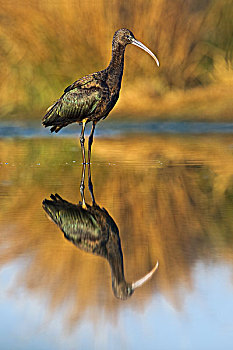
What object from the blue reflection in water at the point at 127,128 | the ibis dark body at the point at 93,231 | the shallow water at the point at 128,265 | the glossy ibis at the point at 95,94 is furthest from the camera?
the blue reflection in water at the point at 127,128

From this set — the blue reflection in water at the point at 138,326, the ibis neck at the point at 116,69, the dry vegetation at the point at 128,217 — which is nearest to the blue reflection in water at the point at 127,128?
the dry vegetation at the point at 128,217

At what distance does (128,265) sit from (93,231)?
83 centimetres

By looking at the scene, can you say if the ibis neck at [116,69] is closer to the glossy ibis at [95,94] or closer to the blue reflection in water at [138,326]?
the glossy ibis at [95,94]

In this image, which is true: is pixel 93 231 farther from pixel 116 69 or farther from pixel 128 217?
pixel 116 69

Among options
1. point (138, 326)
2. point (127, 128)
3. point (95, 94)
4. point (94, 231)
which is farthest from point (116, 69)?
point (127, 128)

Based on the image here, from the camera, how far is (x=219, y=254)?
4012 millimetres

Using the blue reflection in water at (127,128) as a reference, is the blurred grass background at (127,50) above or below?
above

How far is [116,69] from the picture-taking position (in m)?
7.79

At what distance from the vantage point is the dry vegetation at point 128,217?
3486 millimetres

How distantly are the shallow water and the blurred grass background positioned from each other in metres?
8.77

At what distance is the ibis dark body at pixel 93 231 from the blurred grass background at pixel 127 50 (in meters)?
10.6

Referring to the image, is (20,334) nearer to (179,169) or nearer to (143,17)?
(179,169)

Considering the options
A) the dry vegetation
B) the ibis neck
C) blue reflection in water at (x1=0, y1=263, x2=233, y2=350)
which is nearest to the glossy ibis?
the ibis neck

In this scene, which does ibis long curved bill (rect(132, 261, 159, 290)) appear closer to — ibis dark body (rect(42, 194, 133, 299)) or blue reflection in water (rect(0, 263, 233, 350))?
ibis dark body (rect(42, 194, 133, 299))
